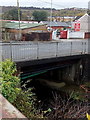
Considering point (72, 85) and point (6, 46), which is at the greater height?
point (6, 46)

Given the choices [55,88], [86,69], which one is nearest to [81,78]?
[86,69]

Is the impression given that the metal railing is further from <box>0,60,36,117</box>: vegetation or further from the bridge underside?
<box>0,60,36,117</box>: vegetation

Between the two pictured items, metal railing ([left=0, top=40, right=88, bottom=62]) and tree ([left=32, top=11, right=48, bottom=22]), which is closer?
metal railing ([left=0, top=40, right=88, bottom=62])

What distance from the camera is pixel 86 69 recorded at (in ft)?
49.1

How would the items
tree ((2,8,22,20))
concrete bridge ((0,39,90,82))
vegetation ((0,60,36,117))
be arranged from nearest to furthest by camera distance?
vegetation ((0,60,36,117))
concrete bridge ((0,39,90,82))
tree ((2,8,22,20))

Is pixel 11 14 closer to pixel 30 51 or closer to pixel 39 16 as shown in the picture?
pixel 39 16

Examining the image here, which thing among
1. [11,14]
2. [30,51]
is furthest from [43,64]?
[11,14]

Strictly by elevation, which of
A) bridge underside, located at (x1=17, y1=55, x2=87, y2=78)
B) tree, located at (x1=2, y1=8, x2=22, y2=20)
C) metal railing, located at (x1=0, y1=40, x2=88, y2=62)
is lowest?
bridge underside, located at (x1=17, y1=55, x2=87, y2=78)

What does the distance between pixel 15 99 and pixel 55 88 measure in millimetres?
9486

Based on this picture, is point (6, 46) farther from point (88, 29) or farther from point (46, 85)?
point (88, 29)

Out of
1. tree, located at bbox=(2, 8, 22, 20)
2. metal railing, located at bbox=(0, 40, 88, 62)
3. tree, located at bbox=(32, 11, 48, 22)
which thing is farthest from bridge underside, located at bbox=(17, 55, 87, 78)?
tree, located at bbox=(32, 11, 48, 22)

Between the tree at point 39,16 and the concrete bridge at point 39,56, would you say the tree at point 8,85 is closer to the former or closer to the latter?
the concrete bridge at point 39,56

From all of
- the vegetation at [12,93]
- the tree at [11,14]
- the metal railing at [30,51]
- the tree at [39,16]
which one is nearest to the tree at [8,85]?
the vegetation at [12,93]

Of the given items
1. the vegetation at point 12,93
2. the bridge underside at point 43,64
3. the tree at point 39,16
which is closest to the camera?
the vegetation at point 12,93
